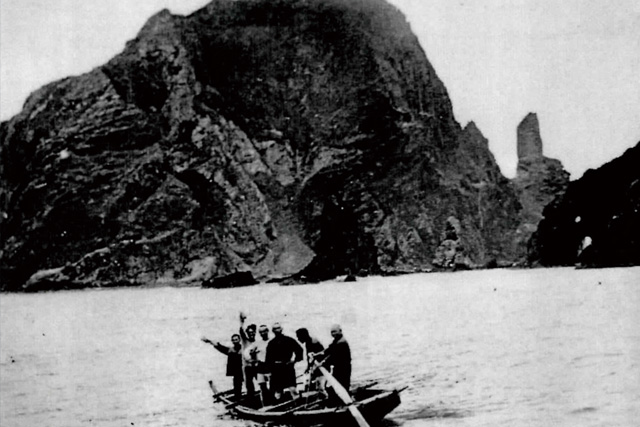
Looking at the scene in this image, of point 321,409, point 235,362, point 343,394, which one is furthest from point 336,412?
point 235,362

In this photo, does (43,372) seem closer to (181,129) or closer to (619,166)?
(619,166)

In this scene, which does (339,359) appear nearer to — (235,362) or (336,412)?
(336,412)

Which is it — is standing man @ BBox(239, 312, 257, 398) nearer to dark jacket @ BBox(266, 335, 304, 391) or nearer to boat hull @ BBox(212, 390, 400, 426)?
dark jacket @ BBox(266, 335, 304, 391)

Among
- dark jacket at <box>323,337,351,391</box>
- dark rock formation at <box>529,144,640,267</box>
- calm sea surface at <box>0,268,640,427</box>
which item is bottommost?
calm sea surface at <box>0,268,640,427</box>

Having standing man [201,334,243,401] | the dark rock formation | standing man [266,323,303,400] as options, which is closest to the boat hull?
standing man [266,323,303,400]

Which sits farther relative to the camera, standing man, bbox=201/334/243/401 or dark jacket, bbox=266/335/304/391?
standing man, bbox=201/334/243/401

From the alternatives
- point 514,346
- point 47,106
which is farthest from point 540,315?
point 47,106

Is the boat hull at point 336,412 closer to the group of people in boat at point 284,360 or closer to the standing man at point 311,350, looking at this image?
the group of people in boat at point 284,360
